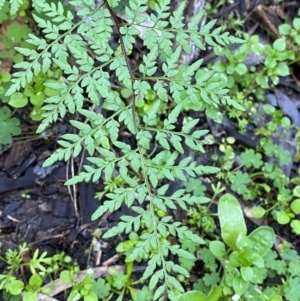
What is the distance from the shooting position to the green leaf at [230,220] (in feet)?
7.71

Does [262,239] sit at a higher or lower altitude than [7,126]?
lower

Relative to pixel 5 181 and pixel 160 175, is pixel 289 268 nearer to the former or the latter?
pixel 160 175

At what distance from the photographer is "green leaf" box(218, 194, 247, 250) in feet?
7.71

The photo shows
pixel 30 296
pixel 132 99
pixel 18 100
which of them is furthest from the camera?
pixel 18 100

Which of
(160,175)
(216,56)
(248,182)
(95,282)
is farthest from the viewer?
(216,56)

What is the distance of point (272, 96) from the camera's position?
286 centimetres

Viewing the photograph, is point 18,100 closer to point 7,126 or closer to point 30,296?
point 7,126

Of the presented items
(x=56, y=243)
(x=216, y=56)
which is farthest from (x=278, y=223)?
(x=56, y=243)

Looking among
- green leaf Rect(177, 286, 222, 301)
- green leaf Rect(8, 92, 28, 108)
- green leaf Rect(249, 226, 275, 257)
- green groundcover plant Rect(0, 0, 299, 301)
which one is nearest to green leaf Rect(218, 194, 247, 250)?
green leaf Rect(249, 226, 275, 257)

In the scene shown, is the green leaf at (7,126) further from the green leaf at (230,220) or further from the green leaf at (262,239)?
the green leaf at (262,239)

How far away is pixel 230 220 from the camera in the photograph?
2.36 m

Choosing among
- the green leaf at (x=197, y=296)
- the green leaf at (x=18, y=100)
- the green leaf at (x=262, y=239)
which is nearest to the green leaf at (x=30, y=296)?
the green leaf at (x=197, y=296)

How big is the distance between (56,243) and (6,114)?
0.68 metres

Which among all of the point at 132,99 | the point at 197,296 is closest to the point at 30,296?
the point at 197,296
